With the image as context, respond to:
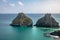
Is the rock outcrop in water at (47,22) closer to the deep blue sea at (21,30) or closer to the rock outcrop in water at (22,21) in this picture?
the deep blue sea at (21,30)

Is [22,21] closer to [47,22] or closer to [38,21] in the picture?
[38,21]

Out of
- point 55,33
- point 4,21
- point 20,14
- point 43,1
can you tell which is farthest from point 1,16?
point 55,33

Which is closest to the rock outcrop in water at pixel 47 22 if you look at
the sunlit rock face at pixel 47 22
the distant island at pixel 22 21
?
the sunlit rock face at pixel 47 22

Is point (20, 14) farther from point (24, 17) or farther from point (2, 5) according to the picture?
point (2, 5)

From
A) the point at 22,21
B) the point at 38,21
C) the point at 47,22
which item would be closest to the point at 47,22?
the point at 47,22

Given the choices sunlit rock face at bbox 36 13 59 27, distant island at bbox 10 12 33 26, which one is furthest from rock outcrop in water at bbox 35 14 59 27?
distant island at bbox 10 12 33 26

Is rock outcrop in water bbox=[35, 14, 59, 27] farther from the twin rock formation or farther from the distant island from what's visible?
the distant island
